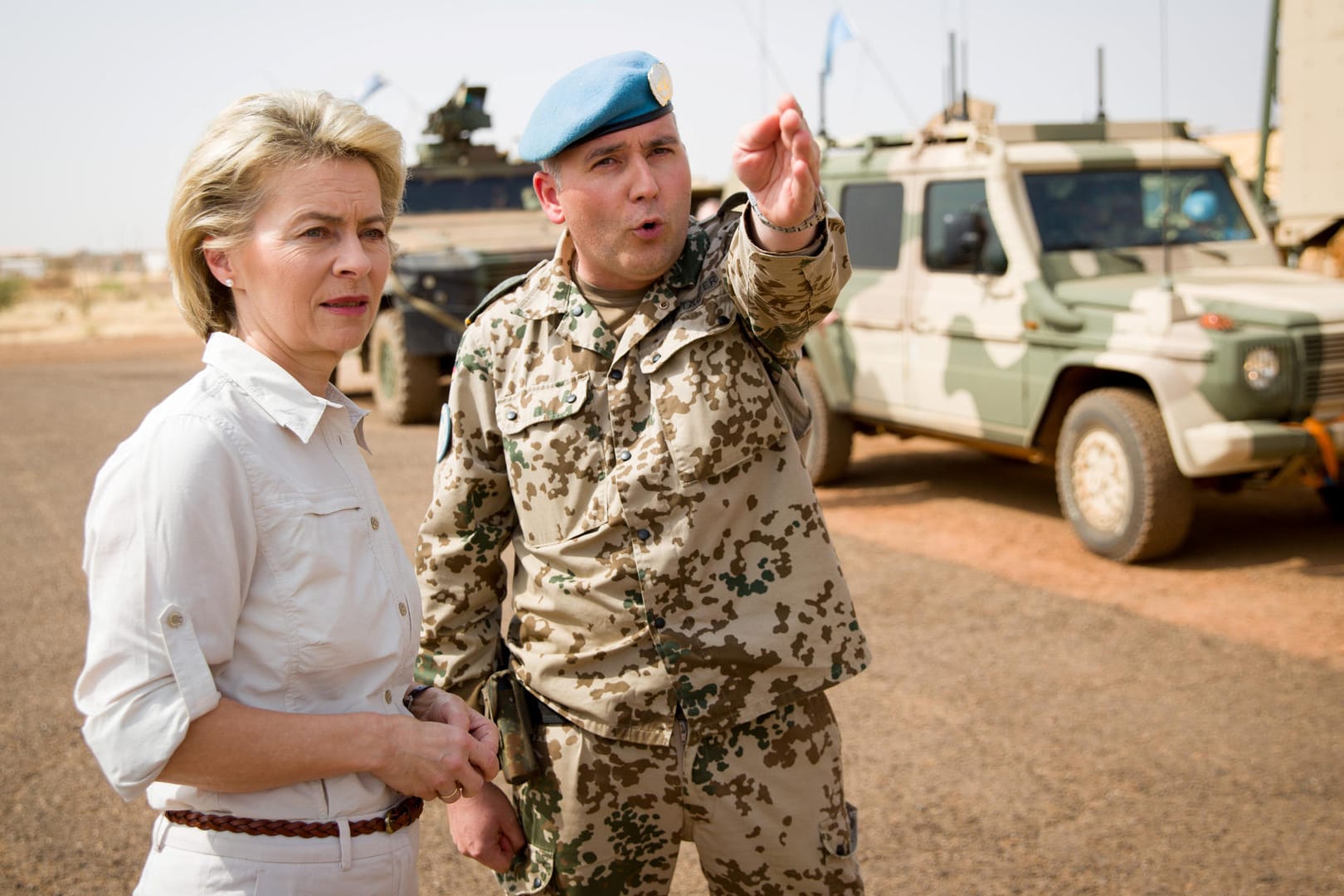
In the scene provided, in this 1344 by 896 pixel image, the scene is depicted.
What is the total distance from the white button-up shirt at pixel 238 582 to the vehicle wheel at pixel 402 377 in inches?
343

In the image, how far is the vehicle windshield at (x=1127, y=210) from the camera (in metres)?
6.61

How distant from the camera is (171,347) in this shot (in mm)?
22156

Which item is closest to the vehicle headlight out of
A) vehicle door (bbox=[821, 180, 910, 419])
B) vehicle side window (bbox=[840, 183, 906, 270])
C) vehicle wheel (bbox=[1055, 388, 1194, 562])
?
vehicle wheel (bbox=[1055, 388, 1194, 562])

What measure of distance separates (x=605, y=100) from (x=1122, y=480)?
447 centimetres

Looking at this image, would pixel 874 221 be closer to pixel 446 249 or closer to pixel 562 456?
pixel 446 249

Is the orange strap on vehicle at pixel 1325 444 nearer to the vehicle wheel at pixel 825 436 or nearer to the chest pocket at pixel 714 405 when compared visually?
the vehicle wheel at pixel 825 436

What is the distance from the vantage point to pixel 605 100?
1.92 meters

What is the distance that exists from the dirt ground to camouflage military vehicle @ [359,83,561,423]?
2.94 meters

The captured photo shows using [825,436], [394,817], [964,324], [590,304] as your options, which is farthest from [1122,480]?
[394,817]

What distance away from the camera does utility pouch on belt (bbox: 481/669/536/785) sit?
207 centimetres

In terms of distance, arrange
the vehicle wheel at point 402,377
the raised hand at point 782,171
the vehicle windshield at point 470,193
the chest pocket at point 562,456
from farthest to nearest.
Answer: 1. the vehicle windshield at point 470,193
2. the vehicle wheel at point 402,377
3. the chest pocket at point 562,456
4. the raised hand at point 782,171

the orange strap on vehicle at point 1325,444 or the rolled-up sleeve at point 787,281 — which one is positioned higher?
the rolled-up sleeve at point 787,281

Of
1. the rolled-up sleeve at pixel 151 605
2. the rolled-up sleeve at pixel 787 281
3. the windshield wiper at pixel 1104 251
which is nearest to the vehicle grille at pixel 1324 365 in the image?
the windshield wiper at pixel 1104 251

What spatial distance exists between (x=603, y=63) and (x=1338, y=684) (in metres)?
3.58
